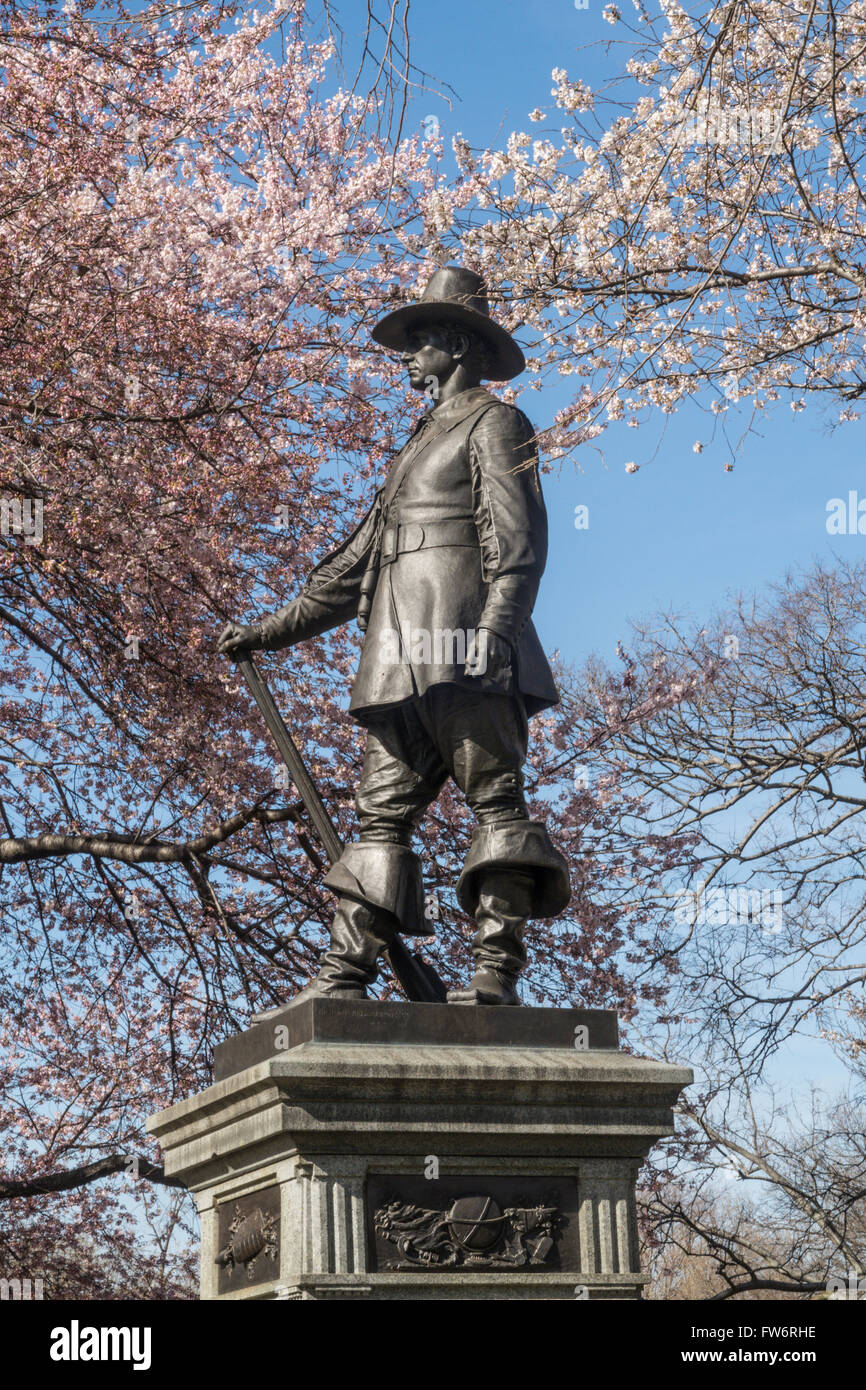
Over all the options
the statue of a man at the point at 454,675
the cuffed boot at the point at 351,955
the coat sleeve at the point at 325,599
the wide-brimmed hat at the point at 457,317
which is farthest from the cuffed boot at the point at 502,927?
the wide-brimmed hat at the point at 457,317

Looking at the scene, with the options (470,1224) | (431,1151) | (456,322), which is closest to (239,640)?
(456,322)

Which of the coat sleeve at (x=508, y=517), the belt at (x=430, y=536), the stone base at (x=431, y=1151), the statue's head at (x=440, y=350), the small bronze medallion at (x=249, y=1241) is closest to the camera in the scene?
the stone base at (x=431, y=1151)

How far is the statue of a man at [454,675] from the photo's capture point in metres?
5.37

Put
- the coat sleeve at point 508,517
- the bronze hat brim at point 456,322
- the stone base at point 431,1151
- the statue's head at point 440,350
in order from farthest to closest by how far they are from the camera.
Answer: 1. the statue's head at point 440,350
2. the bronze hat brim at point 456,322
3. the coat sleeve at point 508,517
4. the stone base at point 431,1151

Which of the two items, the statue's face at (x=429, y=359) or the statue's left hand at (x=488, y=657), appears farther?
the statue's face at (x=429, y=359)

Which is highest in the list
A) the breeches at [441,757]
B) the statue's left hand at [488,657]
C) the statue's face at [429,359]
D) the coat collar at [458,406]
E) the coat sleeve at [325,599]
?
the statue's face at [429,359]

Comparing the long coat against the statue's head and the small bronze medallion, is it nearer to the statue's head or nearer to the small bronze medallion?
the statue's head

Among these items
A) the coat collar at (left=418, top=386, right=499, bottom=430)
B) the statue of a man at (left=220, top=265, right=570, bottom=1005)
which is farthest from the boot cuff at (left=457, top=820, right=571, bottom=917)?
the coat collar at (left=418, top=386, right=499, bottom=430)

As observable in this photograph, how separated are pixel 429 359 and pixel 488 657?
51.2 inches

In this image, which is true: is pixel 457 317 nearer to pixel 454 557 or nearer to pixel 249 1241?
pixel 454 557

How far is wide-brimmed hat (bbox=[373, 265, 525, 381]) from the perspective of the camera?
5.89 m

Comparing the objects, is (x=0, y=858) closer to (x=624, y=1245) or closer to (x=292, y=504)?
(x=292, y=504)

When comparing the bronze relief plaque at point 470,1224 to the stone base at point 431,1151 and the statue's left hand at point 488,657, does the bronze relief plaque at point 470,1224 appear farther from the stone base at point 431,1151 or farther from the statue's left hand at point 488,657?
the statue's left hand at point 488,657

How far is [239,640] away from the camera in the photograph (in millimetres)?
6059
